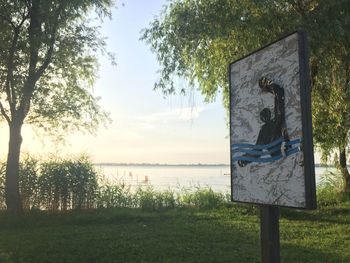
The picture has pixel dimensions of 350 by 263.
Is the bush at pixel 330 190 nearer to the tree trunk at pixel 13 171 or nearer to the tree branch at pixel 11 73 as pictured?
the tree trunk at pixel 13 171

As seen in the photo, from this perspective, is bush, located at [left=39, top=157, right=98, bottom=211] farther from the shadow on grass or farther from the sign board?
the sign board

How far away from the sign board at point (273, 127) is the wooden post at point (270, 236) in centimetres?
22

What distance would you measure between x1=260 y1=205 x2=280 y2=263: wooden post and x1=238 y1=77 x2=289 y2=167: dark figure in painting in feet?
1.95

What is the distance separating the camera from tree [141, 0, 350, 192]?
36.0 ft

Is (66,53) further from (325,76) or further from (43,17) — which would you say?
(325,76)

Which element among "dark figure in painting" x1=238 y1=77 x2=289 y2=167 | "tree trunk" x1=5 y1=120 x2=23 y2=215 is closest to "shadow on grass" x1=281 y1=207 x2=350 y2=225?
"tree trunk" x1=5 y1=120 x2=23 y2=215

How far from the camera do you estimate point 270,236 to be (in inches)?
184

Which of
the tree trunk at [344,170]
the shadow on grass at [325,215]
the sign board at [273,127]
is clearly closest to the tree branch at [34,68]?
the shadow on grass at [325,215]

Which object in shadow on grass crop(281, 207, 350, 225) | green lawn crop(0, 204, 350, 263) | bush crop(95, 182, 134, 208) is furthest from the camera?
bush crop(95, 182, 134, 208)

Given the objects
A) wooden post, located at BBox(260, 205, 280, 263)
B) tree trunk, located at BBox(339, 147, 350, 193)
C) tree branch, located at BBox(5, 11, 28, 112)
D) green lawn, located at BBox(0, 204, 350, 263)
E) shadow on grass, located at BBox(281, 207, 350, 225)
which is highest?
tree branch, located at BBox(5, 11, 28, 112)

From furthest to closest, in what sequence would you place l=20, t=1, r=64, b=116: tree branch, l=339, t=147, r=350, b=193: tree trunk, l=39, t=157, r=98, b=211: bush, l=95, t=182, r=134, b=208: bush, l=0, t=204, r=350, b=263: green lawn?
l=339, t=147, r=350, b=193: tree trunk
l=95, t=182, r=134, b=208: bush
l=39, t=157, r=98, b=211: bush
l=20, t=1, r=64, b=116: tree branch
l=0, t=204, r=350, b=263: green lawn

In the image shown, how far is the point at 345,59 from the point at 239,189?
8850 mm

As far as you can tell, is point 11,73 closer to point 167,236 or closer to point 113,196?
point 113,196

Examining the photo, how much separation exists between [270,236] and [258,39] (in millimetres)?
7847
